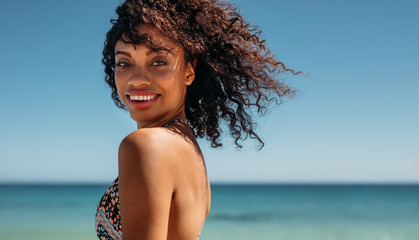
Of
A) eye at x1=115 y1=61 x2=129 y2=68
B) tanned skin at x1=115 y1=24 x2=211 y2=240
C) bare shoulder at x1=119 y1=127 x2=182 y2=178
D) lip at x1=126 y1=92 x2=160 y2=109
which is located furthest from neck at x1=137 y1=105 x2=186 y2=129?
bare shoulder at x1=119 y1=127 x2=182 y2=178

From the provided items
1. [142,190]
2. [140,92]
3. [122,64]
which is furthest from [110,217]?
[122,64]

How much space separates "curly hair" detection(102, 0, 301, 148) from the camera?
1.83m

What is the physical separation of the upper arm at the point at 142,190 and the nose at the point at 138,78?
445 mm

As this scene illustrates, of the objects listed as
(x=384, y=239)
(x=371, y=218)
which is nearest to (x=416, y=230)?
(x=384, y=239)

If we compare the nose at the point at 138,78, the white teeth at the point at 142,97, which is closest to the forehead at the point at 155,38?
the nose at the point at 138,78

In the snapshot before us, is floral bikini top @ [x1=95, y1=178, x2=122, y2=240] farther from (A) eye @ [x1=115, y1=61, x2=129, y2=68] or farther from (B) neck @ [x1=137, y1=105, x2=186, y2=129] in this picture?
(A) eye @ [x1=115, y1=61, x2=129, y2=68]

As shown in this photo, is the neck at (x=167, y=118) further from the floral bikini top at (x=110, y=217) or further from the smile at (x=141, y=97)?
the floral bikini top at (x=110, y=217)

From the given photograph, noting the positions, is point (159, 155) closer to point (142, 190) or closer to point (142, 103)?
point (142, 190)

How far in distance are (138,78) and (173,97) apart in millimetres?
169

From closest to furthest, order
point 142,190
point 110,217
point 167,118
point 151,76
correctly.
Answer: point 142,190 → point 110,217 → point 151,76 → point 167,118

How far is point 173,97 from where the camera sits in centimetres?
182

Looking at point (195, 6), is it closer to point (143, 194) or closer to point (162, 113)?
point (162, 113)

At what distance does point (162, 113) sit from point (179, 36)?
33 cm

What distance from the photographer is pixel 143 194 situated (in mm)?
1306
